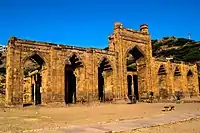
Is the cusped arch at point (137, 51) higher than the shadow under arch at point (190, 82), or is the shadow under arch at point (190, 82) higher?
the cusped arch at point (137, 51)

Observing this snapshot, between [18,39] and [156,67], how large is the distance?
841 inches

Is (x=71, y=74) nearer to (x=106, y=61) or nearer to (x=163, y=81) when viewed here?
(x=106, y=61)

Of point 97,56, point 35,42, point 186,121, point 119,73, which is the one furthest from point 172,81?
point 186,121

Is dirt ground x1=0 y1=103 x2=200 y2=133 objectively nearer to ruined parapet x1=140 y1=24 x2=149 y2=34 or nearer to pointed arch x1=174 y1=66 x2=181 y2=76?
ruined parapet x1=140 y1=24 x2=149 y2=34

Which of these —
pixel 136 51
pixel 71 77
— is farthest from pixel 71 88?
pixel 136 51

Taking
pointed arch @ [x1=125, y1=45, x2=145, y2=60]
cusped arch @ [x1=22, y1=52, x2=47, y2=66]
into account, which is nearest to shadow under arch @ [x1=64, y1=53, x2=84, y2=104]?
cusped arch @ [x1=22, y1=52, x2=47, y2=66]

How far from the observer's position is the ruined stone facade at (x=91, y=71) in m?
24.4

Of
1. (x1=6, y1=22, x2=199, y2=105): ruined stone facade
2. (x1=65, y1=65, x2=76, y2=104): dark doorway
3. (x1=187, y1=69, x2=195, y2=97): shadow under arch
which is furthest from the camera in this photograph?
(x1=187, y1=69, x2=195, y2=97): shadow under arch

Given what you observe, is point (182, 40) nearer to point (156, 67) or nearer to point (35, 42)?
point (156, 67)

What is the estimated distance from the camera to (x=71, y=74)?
3331 cm

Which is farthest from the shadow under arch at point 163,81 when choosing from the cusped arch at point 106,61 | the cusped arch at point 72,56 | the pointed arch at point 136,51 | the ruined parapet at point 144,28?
the cusped arch at point 72,56

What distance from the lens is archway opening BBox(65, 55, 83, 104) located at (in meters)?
29.4

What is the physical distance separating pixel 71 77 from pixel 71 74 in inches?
19.1

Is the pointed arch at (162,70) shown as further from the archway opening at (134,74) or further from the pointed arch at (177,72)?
the archway opening at (134,74)
